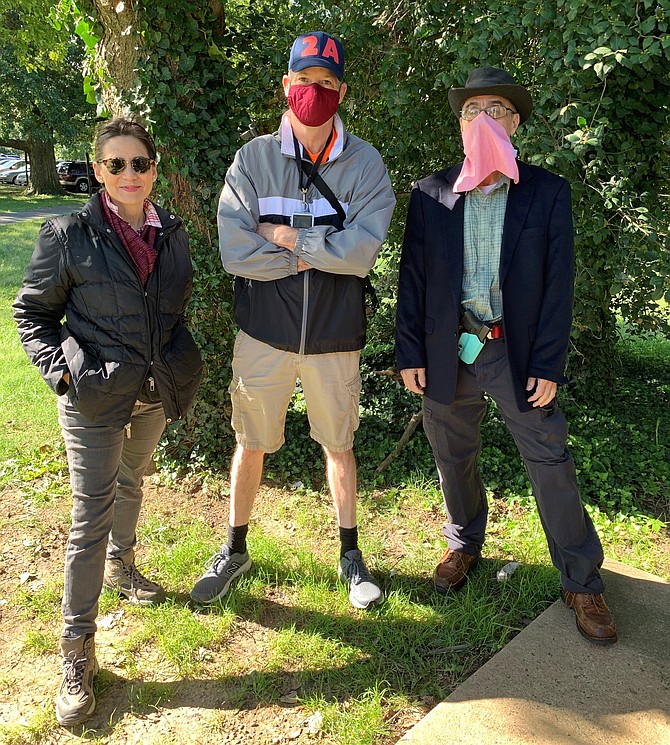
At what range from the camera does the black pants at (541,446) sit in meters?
2.95

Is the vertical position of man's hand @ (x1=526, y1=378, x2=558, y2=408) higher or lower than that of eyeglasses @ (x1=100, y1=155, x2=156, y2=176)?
lower

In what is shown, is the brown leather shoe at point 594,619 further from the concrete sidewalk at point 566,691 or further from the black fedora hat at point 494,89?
the black fedora hat at point 494,89

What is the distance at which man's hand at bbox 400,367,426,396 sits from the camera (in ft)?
10.3

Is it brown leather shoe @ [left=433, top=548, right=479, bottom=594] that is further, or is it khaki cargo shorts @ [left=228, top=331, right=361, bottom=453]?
brown leather shoe @ [left=433, top=548, right=479, bottom=594]

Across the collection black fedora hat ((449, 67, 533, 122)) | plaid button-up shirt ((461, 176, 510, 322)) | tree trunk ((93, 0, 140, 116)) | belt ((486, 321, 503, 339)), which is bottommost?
belt ((486, 321, 503, 339))

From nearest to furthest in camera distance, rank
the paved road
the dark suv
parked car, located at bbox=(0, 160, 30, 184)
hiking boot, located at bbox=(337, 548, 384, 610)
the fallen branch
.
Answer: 1. hiking boot, located at bbox=(337, 548, 384, 610)
2. the fallen branch
3. the paved road
4. the dark suv
5. parked car, located at bbox=(0, 160, 30, 184)

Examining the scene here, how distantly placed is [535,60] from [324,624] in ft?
10.7

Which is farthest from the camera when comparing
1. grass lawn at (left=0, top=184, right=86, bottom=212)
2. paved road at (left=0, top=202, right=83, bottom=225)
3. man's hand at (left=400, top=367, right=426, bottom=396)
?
grass lawn at (left=0, top=184, right=86, bottom=212)

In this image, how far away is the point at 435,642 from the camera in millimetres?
3131

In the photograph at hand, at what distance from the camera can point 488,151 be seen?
2775 millimetres

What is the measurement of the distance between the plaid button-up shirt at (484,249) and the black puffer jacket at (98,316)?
123cm

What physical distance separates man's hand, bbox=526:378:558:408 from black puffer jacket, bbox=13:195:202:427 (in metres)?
1.46

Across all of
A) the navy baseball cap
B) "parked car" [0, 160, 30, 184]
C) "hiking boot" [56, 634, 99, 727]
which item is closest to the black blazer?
the navy baseball cap

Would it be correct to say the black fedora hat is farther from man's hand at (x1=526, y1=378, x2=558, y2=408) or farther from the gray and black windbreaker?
man's hand at (x1=526, y1=378, x2=558, y2=408)
